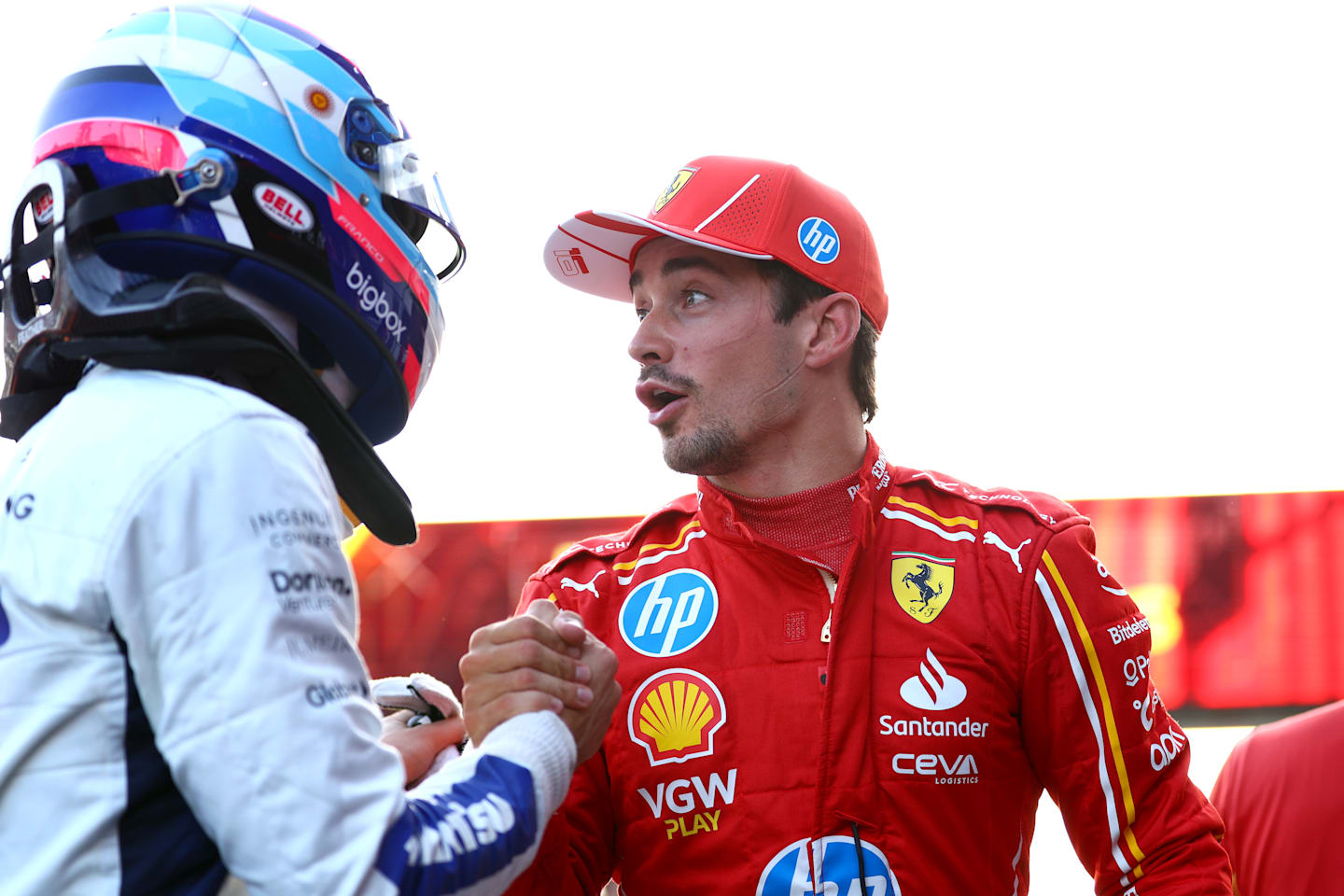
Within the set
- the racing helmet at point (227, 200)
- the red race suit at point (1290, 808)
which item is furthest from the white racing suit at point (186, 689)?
the red race suit at point (1290, 808)

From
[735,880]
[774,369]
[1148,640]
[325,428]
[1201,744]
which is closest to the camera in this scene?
[325,428]

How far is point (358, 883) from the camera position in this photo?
39.7 inches

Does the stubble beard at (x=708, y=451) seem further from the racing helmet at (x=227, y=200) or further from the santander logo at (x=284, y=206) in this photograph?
the santander logo at (x=284, y=206)

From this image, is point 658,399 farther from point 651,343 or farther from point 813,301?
point 813,301

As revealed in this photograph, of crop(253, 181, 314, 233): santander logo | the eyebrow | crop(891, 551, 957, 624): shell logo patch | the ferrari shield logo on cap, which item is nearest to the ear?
the eyebrow

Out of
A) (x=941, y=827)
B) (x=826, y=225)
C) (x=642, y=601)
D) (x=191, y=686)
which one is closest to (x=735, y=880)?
(x=941, y=827)

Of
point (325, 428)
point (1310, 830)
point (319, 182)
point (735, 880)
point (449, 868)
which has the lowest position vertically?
point (1310, 830)

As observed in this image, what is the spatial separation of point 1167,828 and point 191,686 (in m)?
1.69

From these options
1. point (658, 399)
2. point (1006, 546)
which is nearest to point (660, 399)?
point (658, 399)

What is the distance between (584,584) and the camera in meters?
2.30

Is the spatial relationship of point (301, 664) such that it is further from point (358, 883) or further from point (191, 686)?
point (358, 883)

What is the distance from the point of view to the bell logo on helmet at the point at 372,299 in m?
1.47

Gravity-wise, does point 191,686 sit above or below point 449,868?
above

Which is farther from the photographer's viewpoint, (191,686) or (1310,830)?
(1310,830)
